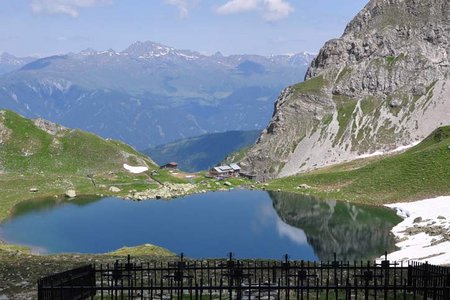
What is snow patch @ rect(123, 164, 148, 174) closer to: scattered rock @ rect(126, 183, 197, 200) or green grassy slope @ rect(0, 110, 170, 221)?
green grassy slope @ rect(0, 110, 170, 221)

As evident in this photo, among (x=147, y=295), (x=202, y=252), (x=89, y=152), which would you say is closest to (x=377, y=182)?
(x=202, y=252)

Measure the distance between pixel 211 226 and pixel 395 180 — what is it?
47.1 metres

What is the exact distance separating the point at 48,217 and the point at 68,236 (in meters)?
16.4

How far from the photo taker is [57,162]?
153 meters

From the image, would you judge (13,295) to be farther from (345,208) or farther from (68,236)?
(345,208)

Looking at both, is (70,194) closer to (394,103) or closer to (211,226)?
(211,226)

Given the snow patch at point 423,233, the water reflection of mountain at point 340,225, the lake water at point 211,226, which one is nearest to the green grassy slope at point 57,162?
the lake water at point 211,226

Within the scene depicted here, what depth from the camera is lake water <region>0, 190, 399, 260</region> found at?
257 feet

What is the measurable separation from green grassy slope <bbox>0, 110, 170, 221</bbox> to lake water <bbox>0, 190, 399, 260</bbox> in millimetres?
12849

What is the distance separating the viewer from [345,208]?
10838cm

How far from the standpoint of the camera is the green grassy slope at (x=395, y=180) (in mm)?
108875

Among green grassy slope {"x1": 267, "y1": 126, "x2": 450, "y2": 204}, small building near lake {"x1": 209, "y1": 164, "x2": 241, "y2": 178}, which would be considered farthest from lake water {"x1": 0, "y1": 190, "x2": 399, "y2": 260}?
small building near lake {"x1": 209, "y1": 164, "x2": 241, "y2": 178}

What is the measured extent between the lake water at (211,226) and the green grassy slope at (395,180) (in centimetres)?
727

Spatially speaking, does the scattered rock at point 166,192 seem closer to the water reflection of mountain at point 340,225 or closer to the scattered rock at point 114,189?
the scattered rock at point 114,189
